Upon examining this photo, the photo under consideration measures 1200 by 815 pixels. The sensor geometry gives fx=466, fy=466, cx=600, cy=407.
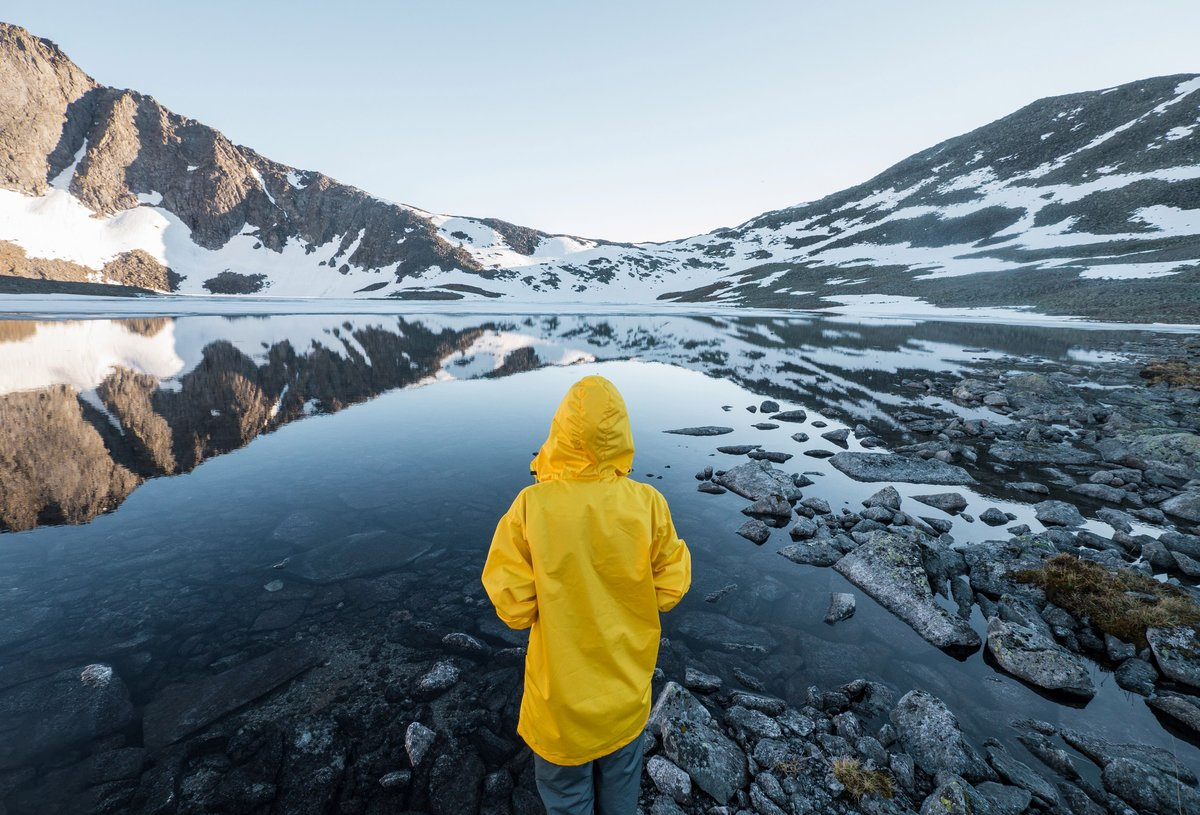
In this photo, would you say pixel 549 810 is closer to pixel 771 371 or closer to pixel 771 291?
pixel 771 371

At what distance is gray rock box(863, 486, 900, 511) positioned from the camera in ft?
31.6

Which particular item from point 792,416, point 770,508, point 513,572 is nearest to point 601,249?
point 792,416

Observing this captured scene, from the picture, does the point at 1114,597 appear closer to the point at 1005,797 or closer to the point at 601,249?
the point at 1005,797

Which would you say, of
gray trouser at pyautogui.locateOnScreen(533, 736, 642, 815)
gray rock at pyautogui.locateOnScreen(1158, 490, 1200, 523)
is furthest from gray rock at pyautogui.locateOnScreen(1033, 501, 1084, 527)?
gray trouser at pyautogui.locateOnScreen(533, 736, 642, 815)

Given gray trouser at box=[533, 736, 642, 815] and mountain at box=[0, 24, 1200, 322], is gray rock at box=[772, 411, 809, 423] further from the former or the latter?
mountain at box=[0, 24, 1200, 322]

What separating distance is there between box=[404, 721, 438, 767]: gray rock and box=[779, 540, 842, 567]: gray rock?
592 cm

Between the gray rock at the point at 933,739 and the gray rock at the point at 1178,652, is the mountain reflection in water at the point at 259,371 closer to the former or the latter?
the gray rock at the point at 1178,652

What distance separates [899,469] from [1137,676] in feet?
21.9

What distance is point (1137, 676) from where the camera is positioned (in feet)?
17.1

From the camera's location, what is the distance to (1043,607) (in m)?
6.33

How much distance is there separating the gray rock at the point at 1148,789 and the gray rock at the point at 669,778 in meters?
3.66

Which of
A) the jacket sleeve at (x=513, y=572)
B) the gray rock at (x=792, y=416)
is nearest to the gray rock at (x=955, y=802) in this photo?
the jacket sleeve at (x=513, y=572)

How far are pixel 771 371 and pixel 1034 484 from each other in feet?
53.9

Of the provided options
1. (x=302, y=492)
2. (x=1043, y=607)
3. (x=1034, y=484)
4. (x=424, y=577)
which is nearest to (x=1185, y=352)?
(x=1034, y=484)
